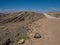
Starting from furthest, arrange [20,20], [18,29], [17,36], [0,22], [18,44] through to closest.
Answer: [20,20], [0,22], [18,29], [17,36], [18,44]

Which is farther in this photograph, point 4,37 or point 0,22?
point 0,22

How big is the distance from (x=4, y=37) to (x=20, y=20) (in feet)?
22.8

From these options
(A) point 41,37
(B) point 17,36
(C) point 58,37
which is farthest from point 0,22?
(C) point 58,37

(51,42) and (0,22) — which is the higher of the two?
(0,22)

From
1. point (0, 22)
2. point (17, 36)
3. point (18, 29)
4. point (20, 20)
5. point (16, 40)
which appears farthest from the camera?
point (20, 20)

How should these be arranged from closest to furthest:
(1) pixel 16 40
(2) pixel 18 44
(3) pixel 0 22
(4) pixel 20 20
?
(2) pixel 18 44
(1) pixel 16 40
(3) pixel 0 22
(4) pixel 20 20

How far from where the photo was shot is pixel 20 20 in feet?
57.3

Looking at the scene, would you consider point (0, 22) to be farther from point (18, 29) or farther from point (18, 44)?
point (18, 44)

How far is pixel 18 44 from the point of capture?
9.94 m

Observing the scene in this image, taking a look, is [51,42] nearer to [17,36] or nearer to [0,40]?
[17,36]

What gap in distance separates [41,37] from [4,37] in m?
3.13

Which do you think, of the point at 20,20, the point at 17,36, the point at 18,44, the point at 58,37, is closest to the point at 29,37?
the point at 17,36

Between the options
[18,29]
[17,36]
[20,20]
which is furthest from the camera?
[20,20]

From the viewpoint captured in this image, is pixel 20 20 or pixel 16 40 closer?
pixel 16 40
